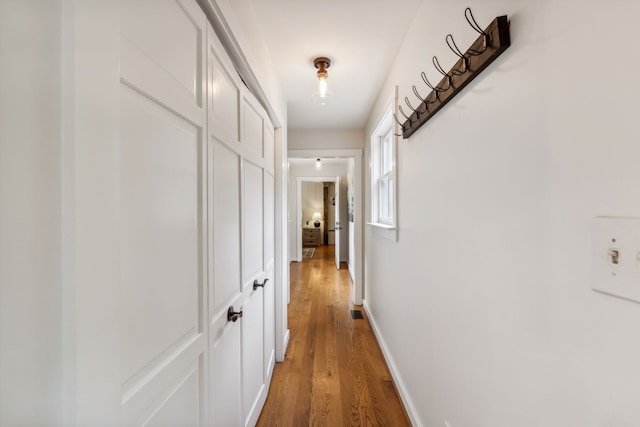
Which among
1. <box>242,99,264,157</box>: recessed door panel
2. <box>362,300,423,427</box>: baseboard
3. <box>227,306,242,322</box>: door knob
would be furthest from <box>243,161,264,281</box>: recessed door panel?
<box>362,300,423,427</box>: baseboard

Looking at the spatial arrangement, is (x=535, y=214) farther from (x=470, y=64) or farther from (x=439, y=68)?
(x=439, y=68)

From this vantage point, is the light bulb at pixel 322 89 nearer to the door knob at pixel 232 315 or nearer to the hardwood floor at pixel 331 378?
the door knob at pixel 232 315

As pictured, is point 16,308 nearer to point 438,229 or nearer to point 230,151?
point 230,151

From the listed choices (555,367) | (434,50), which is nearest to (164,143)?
(555,367)

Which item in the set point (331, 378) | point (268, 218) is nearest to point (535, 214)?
point (268, 218)

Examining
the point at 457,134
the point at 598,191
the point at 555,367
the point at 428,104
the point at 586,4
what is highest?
the point at 428,104

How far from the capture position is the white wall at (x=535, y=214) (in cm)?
50

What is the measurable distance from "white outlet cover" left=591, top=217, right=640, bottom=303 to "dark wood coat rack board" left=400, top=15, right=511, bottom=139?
1.77 ft

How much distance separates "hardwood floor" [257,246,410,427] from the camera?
1698 millimetres

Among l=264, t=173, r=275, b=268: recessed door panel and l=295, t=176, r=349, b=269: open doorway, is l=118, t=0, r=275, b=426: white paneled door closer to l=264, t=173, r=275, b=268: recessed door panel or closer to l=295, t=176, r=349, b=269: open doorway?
l=264, t=173, r=275, b=268: recessed door panel

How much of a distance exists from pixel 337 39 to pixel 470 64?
1.07 metres

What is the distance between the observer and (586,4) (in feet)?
1.79

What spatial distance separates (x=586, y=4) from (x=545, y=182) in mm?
345

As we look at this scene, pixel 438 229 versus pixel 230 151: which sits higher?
pixel 230 151
